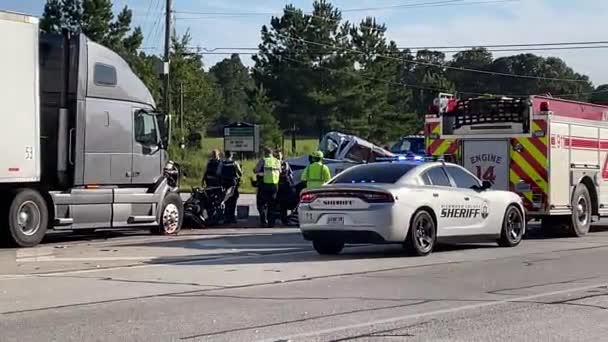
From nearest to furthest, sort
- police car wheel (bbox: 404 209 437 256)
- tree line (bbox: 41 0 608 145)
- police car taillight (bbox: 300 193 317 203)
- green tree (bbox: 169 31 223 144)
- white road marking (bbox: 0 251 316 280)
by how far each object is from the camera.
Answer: white road marking (bbox: 0 251 316 280), police car wheel (bbox: 404 209 437 256), police car taillight (bbox: 300 193 317 203), green tree (bbox: 169 31 223 144), tree line (bbox: 41 0 608 145)

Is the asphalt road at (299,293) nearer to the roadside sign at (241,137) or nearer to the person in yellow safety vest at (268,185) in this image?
the person in yellow safety vest at (268,185)

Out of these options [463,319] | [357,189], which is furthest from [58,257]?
[463,319]

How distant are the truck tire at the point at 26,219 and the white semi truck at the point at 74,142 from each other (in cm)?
2

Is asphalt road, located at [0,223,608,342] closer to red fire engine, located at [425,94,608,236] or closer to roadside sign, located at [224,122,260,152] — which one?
red fire engine, located at [425,94,608,236]

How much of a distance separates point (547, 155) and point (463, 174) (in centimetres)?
311

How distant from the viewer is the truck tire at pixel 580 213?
64.0 ft

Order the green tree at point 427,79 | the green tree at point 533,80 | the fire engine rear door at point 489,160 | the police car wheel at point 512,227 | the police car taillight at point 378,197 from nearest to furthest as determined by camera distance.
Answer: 1. the police car taillight at point 378,197
2. the police car wheel at point 512,227
3. the fire engine rear door at point 489,160
4. the green tree at point 533,80
5. the green tree at point 427,79

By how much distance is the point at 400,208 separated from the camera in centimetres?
1440

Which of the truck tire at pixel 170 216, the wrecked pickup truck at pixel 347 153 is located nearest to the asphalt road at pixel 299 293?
the truck tire at pixel 170 216

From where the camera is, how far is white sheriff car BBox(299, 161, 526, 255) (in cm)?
1436

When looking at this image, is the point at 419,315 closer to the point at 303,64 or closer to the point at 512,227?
the point at 512,227

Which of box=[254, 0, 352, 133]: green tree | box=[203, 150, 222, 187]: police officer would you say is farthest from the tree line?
box=[203, 150, 222, 187]: police officer

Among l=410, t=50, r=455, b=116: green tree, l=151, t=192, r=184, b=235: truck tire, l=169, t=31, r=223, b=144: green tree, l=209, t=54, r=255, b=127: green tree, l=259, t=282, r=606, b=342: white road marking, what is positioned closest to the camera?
l=259, t=282, r=606, b=342: white road marking

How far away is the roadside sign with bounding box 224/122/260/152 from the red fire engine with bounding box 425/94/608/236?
14923mm
